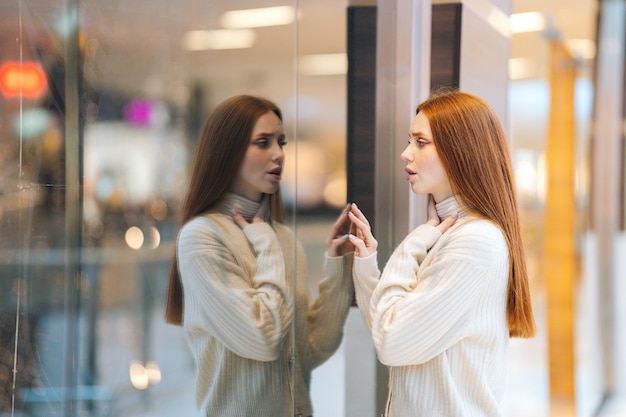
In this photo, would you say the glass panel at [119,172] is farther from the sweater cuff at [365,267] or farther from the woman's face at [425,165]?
the woman's face at [425,165]

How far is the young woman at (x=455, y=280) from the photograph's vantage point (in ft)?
6.17

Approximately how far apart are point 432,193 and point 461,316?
0.34 metres

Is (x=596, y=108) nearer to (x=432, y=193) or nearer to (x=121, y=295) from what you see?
(x=432, y=193)

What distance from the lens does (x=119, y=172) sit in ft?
7.19

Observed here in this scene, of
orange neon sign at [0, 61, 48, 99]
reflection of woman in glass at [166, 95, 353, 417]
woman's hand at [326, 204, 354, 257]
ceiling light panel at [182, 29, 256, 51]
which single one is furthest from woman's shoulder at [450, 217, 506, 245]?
orange neon sign at [0, 61, 48, 99]

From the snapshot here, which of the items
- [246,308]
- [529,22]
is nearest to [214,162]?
[246,308]

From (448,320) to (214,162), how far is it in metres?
0.70

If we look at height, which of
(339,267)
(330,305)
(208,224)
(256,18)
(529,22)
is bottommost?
(330,305)

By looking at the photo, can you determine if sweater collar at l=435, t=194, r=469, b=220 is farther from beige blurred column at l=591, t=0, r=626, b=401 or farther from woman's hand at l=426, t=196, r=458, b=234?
beige blurred column at l=591, t=0, r=626, b=401

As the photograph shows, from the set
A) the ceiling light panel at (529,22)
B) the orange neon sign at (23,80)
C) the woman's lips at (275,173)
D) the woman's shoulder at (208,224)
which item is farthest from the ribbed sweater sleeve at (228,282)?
the ceiling light panel at (529,22)

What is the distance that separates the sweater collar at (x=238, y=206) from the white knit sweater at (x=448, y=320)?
15.2 inches

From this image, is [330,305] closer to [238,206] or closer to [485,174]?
[238,206]

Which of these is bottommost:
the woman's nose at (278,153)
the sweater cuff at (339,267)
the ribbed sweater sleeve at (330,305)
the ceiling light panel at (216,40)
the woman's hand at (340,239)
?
the ribbed sweater sleeve at (330,305)

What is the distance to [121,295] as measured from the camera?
2221mm
